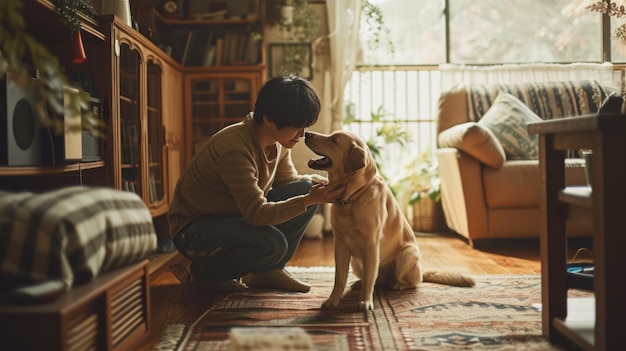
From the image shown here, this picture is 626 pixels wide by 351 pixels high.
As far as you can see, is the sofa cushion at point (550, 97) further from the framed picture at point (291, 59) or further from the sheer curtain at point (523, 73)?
the framed picture at point (291, 59)

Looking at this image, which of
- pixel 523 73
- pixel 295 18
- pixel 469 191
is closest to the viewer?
pixel 469 191

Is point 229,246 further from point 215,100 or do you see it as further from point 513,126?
point 513,126

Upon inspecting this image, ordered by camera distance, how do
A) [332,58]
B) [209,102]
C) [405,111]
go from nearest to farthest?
1. [209,102]
2. [332,58]
3. [405,111]

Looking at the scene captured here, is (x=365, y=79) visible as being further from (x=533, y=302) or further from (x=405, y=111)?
(x=533, y=302)

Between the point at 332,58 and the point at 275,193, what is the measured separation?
88.3 inches

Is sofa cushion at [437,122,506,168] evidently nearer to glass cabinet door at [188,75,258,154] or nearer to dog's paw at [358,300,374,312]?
glass cabinet door at [188,75,258,154]

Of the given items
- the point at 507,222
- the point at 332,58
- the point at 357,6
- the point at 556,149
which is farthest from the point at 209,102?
the point at 556,149

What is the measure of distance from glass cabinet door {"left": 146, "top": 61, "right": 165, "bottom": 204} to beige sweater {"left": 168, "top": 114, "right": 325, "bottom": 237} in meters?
0.93

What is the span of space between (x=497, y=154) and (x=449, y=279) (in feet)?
4.13

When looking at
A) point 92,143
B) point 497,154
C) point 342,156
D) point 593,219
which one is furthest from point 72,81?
point 497,154

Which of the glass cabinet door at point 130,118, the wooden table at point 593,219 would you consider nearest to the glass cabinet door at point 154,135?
the glass cabinet door at point 130,118

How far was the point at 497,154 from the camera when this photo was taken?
3604mm

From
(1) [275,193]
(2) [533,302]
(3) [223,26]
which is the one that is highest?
(3) [223,26]

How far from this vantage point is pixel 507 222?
368cm
